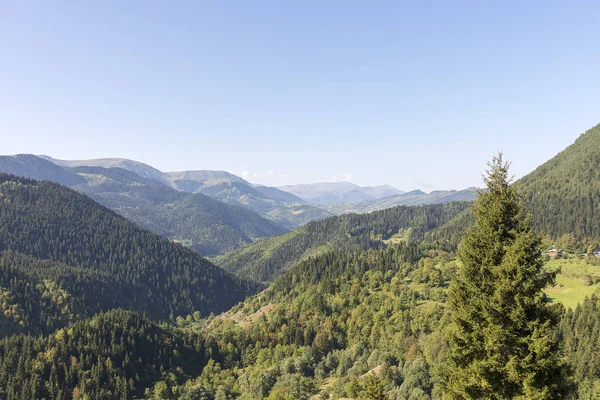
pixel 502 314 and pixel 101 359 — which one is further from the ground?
pixel 502 314

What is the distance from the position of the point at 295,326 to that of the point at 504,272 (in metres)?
162

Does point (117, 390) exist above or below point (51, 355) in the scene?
below

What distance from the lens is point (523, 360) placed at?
25047 mm

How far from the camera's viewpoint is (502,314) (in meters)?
27.0

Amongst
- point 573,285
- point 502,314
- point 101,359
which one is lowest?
point 101,359

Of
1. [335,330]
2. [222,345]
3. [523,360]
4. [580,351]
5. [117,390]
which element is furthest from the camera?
[222,345]

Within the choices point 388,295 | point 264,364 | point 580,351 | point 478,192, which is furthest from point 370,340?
point 478,192

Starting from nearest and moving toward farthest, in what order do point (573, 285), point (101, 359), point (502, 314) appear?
point (502, 314) < point (573, 285) < point (101, 359)

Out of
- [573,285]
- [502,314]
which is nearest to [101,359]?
[502,314]

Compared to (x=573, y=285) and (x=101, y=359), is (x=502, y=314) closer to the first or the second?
(x=573, y=285)

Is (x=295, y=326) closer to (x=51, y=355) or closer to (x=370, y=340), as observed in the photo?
(x=370, y=340)

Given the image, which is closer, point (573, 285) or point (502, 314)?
point (502, 314)

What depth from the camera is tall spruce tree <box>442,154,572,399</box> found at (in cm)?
2534

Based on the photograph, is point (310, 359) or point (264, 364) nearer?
point (310, 359)
